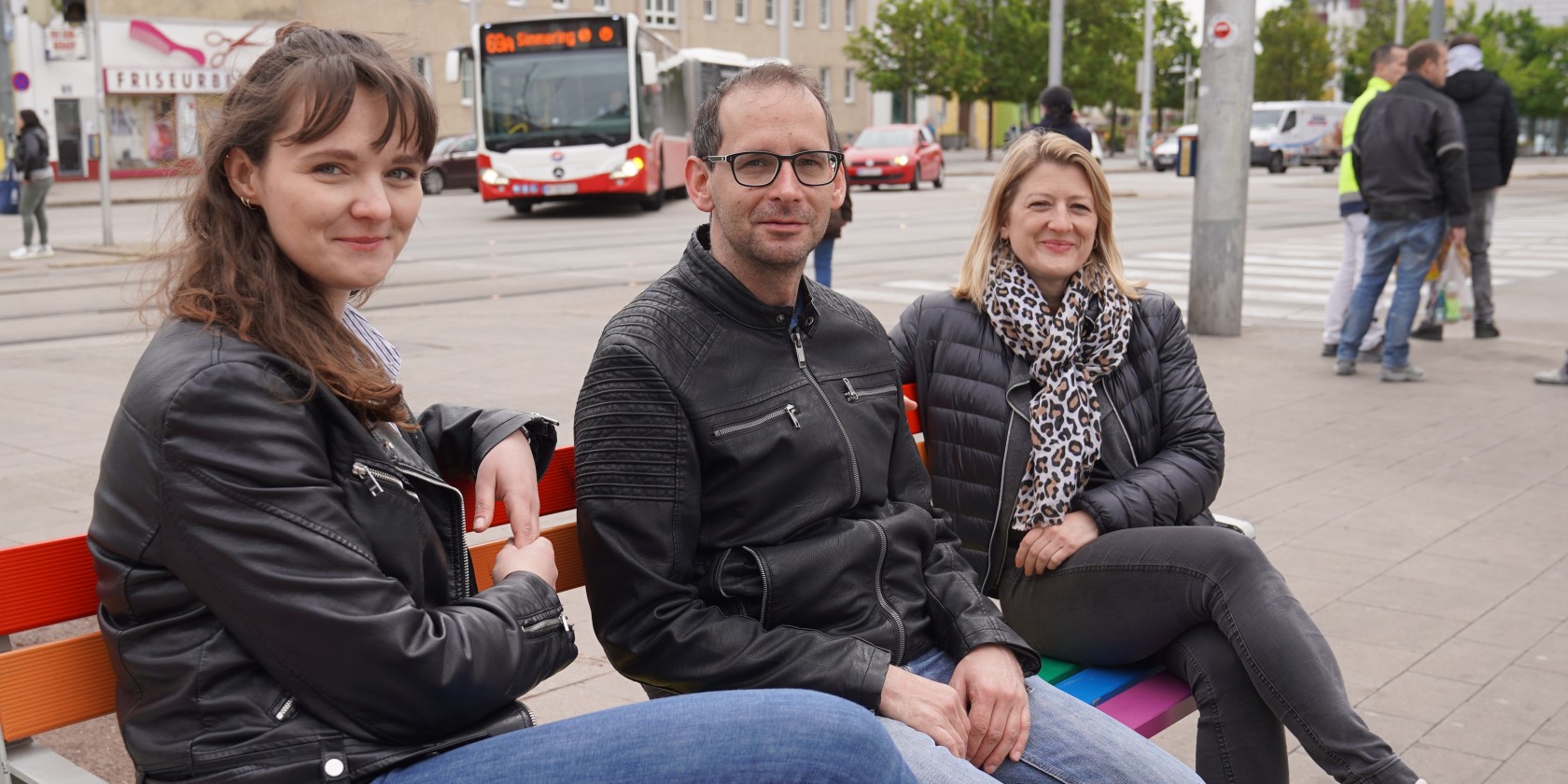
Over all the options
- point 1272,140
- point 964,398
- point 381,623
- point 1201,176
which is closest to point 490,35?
point 1201,176

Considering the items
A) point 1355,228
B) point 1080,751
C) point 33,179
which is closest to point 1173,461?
point 1080,751

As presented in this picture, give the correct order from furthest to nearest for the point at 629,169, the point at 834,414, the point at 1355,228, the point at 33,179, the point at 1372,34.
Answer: the point at 1372,34 → the point at 629,169 → the point at 33,179 → the point at 1355,228 → the point at 834,414

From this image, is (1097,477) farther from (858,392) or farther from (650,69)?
(650,69)

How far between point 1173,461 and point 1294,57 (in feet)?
246

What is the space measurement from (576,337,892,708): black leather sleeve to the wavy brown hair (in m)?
0.51

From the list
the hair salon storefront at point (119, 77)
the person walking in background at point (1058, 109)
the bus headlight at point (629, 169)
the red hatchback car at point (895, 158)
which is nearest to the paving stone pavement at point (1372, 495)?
the person walking in background at point (1058, 109)

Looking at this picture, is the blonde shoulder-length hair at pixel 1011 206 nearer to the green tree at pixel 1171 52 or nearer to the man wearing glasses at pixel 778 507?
the man wearing glasses at pixel 778 507

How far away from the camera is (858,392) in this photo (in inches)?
110

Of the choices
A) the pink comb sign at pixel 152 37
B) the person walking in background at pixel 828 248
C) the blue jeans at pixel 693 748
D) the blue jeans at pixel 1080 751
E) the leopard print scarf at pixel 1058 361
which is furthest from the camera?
the pink comb sign at pixel 152 37

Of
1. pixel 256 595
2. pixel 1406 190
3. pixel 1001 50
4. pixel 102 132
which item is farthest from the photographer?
pixel 1001 50

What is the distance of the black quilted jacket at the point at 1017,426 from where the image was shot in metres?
3.36

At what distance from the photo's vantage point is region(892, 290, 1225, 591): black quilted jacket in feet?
11.0

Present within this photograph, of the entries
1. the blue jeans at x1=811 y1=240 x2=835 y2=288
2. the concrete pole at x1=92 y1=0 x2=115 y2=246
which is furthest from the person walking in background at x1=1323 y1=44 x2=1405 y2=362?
the concrete pole at x1=92 y1=0 x2=115 y2=246

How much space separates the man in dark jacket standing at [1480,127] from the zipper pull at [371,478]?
10.4 meters
